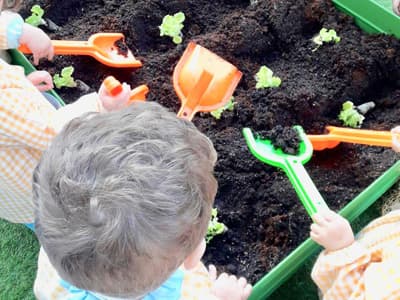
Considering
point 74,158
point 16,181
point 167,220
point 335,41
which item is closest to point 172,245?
point 167,220

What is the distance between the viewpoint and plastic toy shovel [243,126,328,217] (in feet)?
3.95

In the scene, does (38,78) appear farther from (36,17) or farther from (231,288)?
(231,288)

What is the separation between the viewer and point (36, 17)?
1.72 m

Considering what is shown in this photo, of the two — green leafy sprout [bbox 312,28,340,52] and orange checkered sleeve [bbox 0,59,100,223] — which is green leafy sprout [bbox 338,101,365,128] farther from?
orange checkered sleeve [bbox 0,59,100,223]

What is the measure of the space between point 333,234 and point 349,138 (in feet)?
1.08

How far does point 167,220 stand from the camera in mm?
742

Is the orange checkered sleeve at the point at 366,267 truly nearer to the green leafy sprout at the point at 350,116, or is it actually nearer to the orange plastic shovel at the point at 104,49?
the green leafy sprout at the point at 350,116

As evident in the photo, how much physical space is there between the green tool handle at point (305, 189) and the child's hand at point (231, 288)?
0.21 m

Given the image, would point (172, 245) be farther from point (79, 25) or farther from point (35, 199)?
point (79, 25)

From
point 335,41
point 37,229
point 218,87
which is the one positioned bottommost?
point 218,87

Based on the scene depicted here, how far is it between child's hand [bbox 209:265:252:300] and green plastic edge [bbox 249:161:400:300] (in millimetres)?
25

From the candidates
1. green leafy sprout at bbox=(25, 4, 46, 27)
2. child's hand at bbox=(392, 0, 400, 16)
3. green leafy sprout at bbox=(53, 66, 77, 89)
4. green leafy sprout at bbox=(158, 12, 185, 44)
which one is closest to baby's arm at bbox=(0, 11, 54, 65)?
green leafy sprout at bbox=(53, 66, 77, 89)

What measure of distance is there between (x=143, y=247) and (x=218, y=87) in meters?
0.87

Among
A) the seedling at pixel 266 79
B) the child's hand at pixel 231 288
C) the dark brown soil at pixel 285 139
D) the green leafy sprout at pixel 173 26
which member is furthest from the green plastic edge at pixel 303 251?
the green leafy sprout at pixel 173 26
